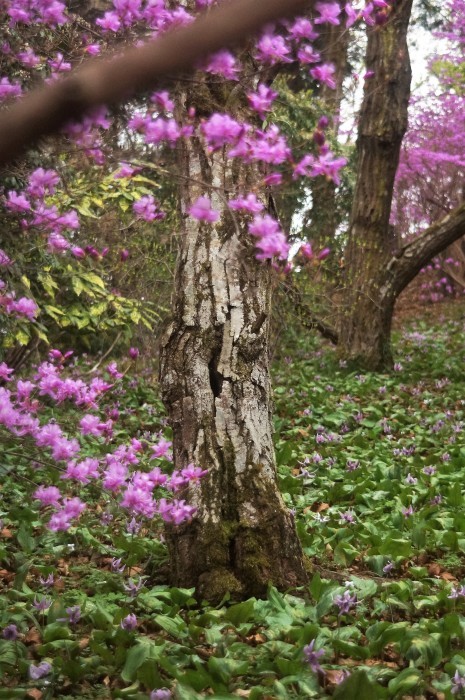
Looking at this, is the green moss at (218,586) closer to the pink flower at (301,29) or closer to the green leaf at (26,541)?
the green leaf at (26,541)

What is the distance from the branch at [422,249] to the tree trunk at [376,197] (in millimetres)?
144

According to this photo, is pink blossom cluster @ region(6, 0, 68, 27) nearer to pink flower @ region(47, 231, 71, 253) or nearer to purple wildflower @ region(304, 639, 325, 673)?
pink flower @ region(47, 231, 71, 253)

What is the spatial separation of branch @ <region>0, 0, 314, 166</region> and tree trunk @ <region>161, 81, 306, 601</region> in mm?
2636

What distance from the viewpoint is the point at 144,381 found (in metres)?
10.0

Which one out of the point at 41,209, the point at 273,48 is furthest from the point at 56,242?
the point at 273,48

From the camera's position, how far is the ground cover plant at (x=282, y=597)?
9.55ft

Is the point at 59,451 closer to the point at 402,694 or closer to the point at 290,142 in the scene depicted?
the point at 402,694

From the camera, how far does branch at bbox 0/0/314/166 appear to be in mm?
1221

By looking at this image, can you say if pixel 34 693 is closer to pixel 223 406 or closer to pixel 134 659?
pixel 134 659

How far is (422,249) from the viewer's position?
10.4m

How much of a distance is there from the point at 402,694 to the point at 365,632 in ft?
2.01

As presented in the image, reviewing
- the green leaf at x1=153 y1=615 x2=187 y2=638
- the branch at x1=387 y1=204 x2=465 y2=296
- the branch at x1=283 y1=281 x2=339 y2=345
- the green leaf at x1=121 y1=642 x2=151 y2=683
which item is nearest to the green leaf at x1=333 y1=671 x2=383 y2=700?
the green leaf at x1=121 y1=642 x2=151 y2=683

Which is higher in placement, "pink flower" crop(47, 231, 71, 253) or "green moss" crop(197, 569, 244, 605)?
"pink flower" crop(47, 231, 71, 253)

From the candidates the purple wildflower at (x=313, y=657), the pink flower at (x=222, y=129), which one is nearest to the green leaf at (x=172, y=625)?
the purple wildflower at (x=313, y=657)
